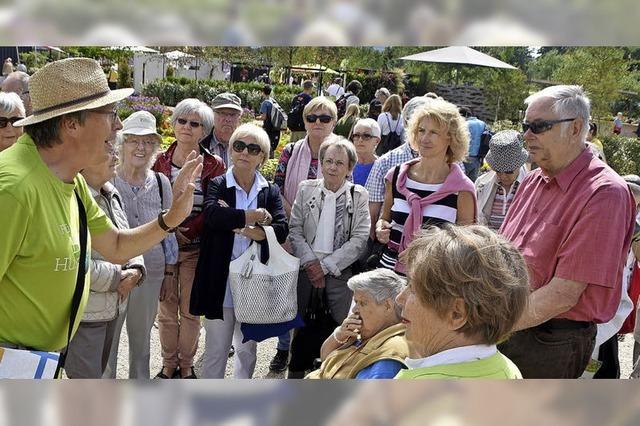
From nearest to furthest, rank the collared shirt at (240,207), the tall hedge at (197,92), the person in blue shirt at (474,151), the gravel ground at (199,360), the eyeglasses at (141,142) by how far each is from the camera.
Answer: the eyeglasses at (141,142) < the collared shirt at (240,207) < the gravel ground at (199,360) < the person in blue shirt at (474,151) < the tall hedge at (197,92)

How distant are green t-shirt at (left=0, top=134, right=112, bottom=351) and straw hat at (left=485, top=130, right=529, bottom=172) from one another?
3.34 metres

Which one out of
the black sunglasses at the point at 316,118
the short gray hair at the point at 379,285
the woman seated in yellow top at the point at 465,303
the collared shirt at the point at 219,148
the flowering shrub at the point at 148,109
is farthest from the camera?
the flowering shrub at the point at 148,109

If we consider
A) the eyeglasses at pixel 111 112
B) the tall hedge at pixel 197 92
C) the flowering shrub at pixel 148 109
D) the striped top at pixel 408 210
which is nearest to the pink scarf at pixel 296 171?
the striped top at pixel 408 210

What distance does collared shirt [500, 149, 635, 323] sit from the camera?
6.86 feet

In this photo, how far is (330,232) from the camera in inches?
153

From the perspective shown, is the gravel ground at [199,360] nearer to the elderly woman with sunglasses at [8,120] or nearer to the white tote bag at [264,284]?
the white tote bag at [264,284]

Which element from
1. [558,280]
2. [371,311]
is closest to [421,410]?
[558,280]

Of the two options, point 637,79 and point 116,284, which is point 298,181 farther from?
point 637,79

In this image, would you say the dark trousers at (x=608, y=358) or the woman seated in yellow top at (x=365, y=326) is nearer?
the woman seated in yellow top at (x=365, y=326)

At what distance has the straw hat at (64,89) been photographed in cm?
153

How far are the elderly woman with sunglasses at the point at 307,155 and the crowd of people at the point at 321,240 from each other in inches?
0.6

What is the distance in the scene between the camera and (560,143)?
230cm
